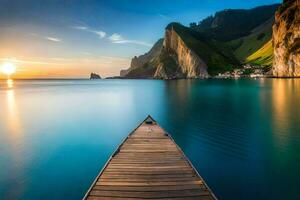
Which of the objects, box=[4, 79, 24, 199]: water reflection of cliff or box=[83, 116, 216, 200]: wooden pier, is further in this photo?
box=[4, 79, 24, 199]: water reflection of cliff

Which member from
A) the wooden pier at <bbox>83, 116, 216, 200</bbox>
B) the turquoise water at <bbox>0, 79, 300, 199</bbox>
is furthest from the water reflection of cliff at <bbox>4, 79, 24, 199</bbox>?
the wooden pier at <bbox>83, 116, 216, 200</bbox>

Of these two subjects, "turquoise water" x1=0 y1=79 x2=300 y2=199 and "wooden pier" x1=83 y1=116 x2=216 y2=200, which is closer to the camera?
"wooden pier" x1=83 y1=116 x2=216 y2=200

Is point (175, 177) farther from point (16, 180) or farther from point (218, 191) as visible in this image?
point (16, 180)

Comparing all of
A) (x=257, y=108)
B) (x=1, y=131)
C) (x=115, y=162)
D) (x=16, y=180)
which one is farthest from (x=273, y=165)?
(x=1, y=131)

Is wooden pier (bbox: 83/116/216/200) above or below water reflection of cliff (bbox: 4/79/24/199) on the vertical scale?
above

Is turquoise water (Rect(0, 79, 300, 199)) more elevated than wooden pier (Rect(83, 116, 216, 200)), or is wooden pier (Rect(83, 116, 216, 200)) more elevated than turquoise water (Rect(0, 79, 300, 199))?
wooden pier (Rect(83, 116, 216, 200))

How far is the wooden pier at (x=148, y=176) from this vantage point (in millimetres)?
15828

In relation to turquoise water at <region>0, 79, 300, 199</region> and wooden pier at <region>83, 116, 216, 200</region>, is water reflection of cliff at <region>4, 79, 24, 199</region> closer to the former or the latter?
turquoise water at <region>0, 79, 300, 199</region>

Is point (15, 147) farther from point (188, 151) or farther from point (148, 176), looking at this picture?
point (148, 176)

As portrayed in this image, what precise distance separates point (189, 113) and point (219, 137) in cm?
2360

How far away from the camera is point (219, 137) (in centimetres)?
3900

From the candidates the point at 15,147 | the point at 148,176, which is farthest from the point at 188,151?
the point at 15,147

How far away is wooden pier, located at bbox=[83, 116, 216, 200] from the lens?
51.9 feet

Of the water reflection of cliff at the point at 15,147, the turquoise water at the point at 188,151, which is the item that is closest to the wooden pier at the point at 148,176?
the turquoise water at the point at 188,151
